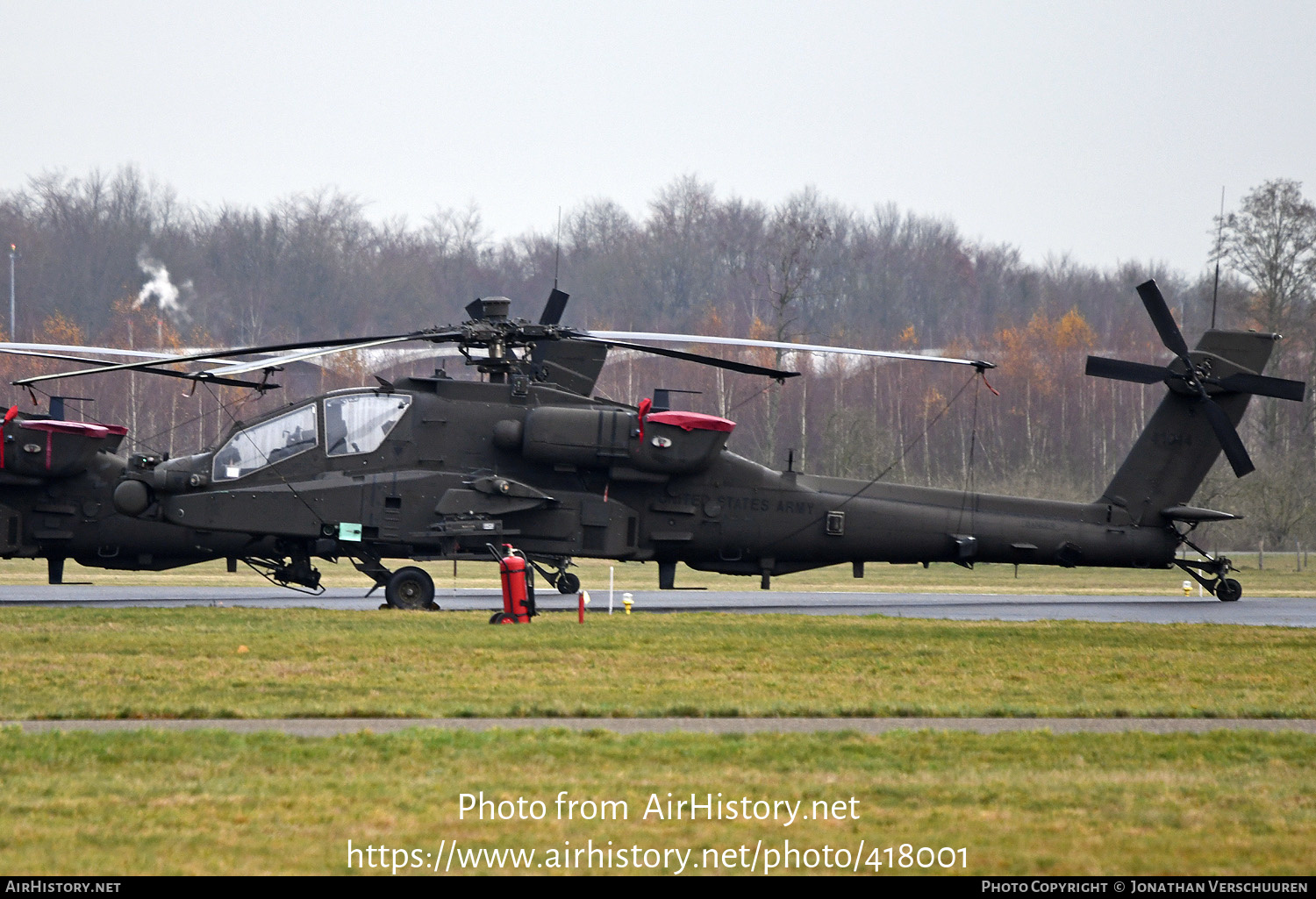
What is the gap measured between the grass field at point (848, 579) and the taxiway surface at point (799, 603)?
1.96 meters

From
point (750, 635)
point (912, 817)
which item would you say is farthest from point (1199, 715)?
point (750, 635)

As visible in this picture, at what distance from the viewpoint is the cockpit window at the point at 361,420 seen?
20.3 m

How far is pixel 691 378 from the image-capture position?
59.7 metres

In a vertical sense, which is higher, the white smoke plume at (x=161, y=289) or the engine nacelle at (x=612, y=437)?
the white smoke plume at (x=161, y=289)

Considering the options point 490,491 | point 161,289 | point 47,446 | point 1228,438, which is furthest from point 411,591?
point 161,289

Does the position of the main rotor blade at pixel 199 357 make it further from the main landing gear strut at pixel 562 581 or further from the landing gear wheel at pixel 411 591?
the main landing gear strut at pixel 562 581

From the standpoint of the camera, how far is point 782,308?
176ft

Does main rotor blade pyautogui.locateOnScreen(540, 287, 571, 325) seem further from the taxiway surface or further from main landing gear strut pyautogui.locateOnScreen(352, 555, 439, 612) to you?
the taxiway surface

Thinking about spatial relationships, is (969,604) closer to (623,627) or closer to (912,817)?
(623,627)

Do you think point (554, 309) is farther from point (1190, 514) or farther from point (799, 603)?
point (1190, 514)

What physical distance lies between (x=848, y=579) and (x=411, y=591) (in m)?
18.2

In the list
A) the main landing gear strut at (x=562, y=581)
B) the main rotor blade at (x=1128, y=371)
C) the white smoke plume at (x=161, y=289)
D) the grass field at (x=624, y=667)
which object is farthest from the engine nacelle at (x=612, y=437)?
the white smoke plume at (x=161, y=289)

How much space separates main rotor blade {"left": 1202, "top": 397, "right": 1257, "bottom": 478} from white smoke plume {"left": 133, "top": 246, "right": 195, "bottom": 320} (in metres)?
62.4

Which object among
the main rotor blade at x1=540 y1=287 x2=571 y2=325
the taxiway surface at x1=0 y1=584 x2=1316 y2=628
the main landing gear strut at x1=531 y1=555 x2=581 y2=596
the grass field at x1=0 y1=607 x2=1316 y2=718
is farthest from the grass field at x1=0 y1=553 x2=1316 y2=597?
the grass field at x1=0 y1=607 x2=1316 y2=718
